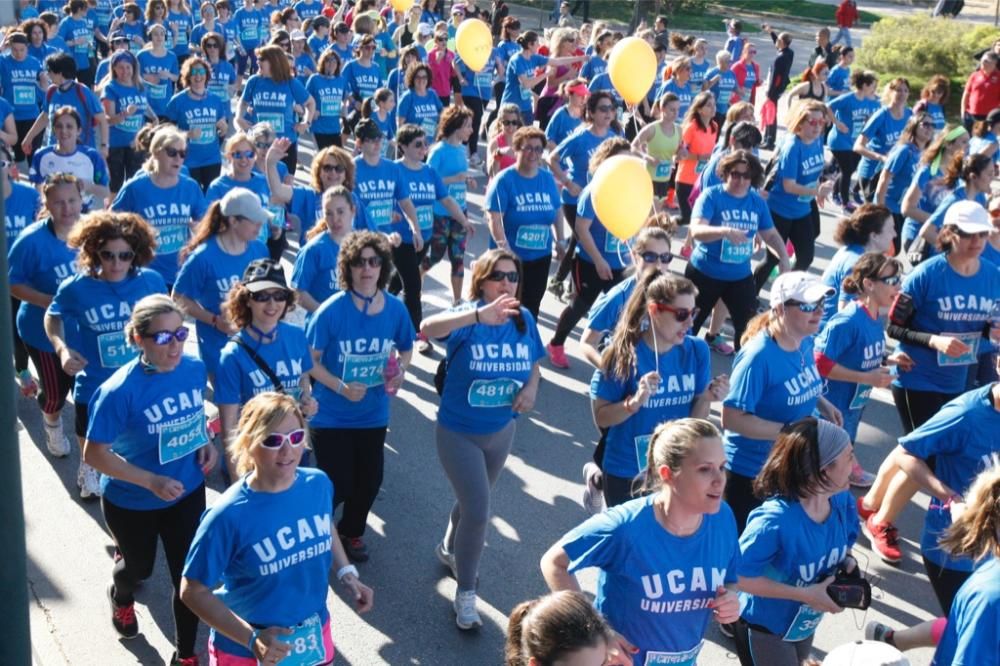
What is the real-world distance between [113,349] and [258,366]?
3.88 ft

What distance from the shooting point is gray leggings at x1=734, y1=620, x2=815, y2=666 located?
14.5 ft

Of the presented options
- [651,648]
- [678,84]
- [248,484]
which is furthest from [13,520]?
[678,84]

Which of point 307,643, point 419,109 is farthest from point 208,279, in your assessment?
point 419,109

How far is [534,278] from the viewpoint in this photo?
8914mm

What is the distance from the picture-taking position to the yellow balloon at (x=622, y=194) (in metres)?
6.83

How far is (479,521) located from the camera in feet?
18.1

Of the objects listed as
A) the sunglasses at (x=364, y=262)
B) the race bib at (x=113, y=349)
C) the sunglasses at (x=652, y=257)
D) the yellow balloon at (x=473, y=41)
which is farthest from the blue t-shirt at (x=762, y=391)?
the yellow balloon at (x=473, y=41)

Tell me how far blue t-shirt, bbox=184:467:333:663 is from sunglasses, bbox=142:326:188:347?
1.02m

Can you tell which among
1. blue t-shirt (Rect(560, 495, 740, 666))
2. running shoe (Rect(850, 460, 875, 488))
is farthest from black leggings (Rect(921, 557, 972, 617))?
running shoe (Rect(850, 460, 875, 488))

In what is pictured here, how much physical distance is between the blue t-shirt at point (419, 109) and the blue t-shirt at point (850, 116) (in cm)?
477

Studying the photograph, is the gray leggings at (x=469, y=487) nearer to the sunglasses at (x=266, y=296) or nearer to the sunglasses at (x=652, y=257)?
the sunglasses at (x=266, y=296)

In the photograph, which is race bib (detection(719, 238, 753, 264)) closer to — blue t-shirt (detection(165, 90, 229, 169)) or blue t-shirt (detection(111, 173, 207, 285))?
blue t-shirt (detection(111, 173, 207, 285))

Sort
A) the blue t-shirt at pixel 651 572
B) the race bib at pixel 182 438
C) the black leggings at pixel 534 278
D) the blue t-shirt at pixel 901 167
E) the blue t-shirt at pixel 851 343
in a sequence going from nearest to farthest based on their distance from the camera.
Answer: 1. the blue t-shirt at pixel 651 572
2. the race bib at pixel 182 438
3. the blue t-shirt at pixel 851 343
4. the black leggings at pixel 534 278
5. the blue t-shirt at pixel 901 167

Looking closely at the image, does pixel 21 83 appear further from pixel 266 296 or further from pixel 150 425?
pixel 150 425
